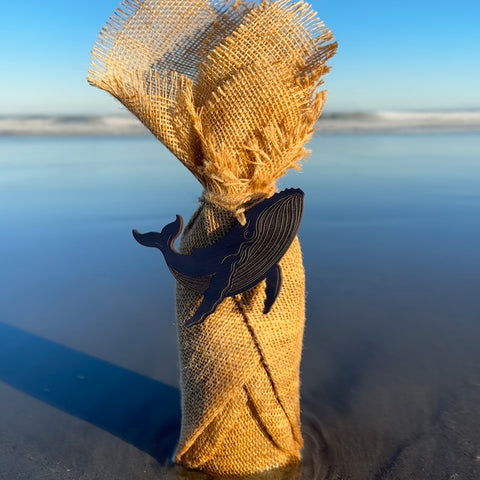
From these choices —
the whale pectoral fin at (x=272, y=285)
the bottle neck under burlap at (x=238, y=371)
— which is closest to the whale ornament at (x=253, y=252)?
the whale pectoral fin at (x=272, y=285)

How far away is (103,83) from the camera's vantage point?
218 cm

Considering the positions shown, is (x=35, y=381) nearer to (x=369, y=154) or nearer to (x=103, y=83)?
(x=103, y=83)

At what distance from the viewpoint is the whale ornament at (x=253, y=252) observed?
6.47 ft

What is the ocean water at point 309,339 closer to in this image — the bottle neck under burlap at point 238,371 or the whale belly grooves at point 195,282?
the bottle neck under burlap at point 238,371

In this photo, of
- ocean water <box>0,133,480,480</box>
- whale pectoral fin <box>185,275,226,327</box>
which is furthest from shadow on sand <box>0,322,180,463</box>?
whale pectoral fin <box>185,275,226,327</box>

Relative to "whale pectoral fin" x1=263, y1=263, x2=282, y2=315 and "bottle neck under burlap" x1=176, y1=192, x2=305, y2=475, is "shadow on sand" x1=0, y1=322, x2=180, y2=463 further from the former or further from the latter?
"whale pectoral fin" x1=263, y1=263, x2=282, y2=315

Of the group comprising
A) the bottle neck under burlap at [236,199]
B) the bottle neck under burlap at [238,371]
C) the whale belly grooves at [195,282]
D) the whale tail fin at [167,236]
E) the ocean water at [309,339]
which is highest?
the bottle neck under burlap at [236,199]

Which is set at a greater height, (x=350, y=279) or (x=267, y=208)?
(x=267, y=208)

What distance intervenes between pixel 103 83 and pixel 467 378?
7.99ft

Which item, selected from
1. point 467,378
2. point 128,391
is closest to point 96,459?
point 128,391

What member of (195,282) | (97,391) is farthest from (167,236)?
(97,391)

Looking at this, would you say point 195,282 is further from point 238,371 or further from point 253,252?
point 238,371

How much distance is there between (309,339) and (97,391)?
1348 mm

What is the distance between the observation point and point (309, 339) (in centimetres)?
361
